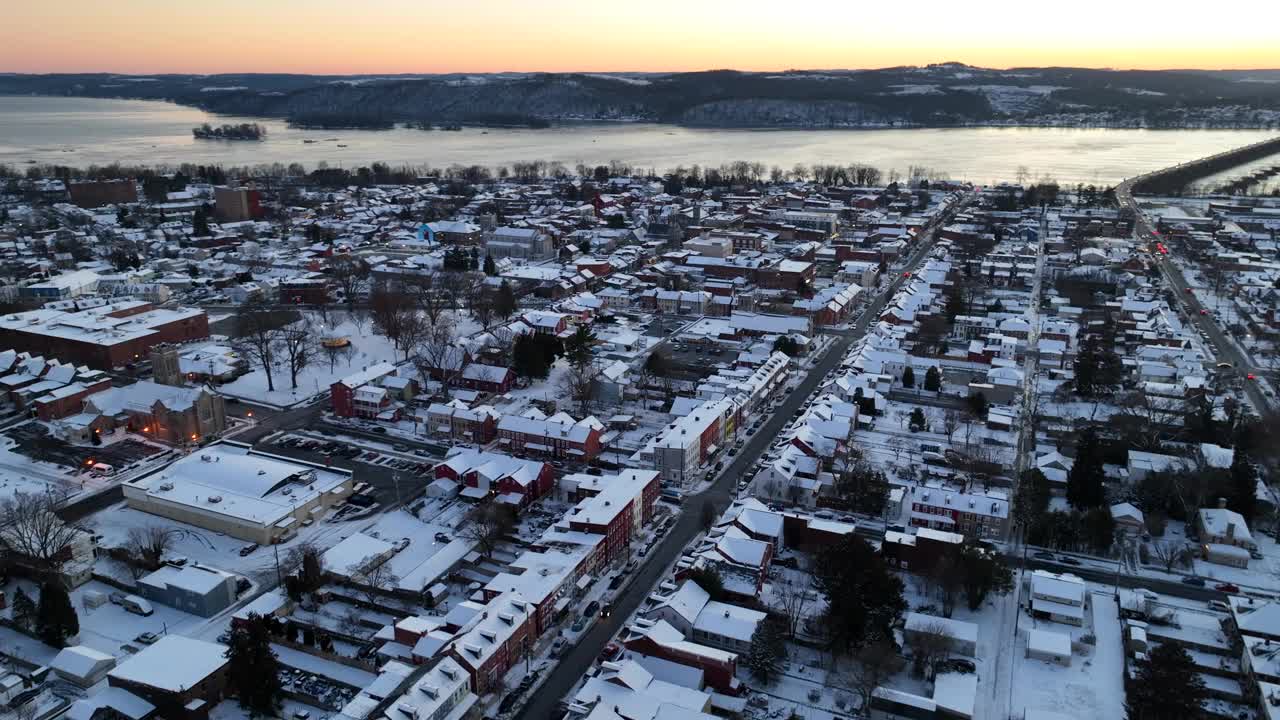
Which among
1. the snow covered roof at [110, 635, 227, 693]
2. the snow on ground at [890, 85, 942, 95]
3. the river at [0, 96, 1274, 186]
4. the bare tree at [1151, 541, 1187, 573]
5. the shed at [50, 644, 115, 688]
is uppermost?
the snow on ground at [890, 85, 942, 95]

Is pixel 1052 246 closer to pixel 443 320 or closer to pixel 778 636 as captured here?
pixel 443 320

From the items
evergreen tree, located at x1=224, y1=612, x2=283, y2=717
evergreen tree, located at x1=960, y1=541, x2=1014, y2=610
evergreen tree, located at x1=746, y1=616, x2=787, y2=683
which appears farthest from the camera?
evergreen tree, located at x1=960, y1=541, x2=1014, y2=610

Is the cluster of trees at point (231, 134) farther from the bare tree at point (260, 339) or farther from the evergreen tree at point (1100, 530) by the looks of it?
the evergreen tree at point (1100, 530)

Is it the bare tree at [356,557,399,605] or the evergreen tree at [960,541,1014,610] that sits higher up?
the evergreen tree at [960,541,1014,610]

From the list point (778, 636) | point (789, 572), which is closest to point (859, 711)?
point (778, 636)

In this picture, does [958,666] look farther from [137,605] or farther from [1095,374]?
[1095,374]

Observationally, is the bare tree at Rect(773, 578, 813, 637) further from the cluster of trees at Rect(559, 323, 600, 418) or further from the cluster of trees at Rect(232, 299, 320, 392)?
the cluster of trees at Rect(232, 299, 320, 392)

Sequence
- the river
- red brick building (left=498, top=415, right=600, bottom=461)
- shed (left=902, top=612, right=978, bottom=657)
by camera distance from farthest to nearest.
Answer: the river < red brick building (left=498, top=415, right=600, bottom=461) < shed (left=902, top=612, right=978, bottom=657)

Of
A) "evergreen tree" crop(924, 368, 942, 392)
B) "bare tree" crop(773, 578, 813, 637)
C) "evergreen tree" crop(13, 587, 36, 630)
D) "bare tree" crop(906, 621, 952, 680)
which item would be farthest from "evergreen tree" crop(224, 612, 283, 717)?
"evergreen tree" crop(924, 368, 942, 392)
